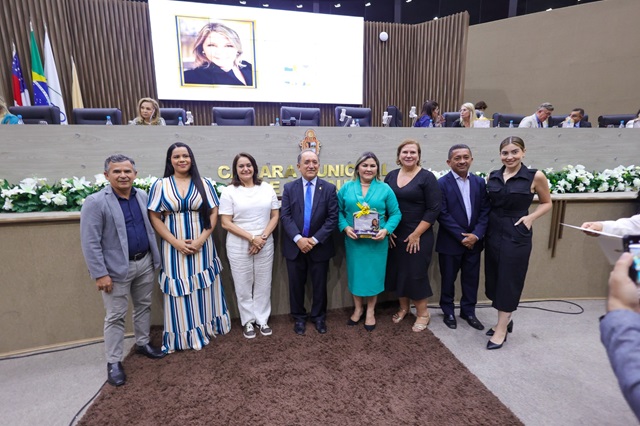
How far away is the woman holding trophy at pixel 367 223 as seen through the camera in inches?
98.4

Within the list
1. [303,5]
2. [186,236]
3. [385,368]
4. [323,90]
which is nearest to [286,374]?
[385,368]

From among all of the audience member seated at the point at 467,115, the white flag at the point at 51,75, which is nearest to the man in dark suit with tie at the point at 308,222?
the audience member seated at the point at 467,115

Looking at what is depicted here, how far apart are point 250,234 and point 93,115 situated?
277cm

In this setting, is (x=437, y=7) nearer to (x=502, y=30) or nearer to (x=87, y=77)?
(x=502, y=30)

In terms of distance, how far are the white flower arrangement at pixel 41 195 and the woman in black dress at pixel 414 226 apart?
97.2 inches


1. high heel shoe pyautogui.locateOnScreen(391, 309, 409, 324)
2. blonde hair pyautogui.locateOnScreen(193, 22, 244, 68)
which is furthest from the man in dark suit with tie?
blonde hair pyautogui.locateOnScreen(193, 22, 244, 68)

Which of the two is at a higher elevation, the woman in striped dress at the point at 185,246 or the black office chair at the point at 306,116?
the black office chair at the point at 306,116

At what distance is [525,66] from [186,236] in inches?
341

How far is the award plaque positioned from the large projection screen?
553 centimetres

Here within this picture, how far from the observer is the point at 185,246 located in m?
2.27

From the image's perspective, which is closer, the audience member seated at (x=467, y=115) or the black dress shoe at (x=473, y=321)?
the black dress shoe at (x=473, y=321)

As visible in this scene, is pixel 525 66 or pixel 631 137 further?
pixel 525 66

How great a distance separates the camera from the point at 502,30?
7.89 metres

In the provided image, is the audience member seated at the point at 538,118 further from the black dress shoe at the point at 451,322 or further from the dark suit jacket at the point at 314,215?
the dark suit jacket at the point at 314,215
